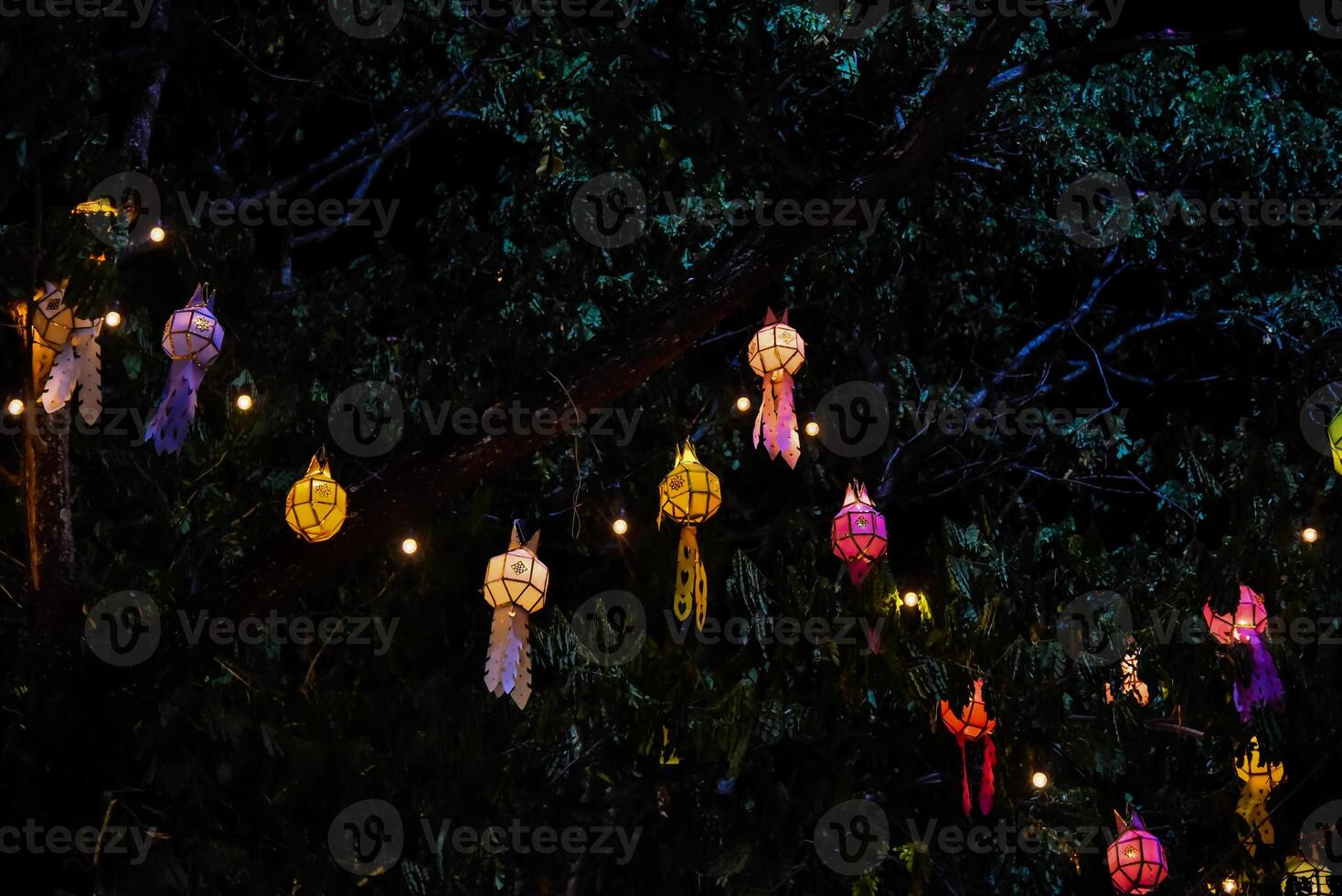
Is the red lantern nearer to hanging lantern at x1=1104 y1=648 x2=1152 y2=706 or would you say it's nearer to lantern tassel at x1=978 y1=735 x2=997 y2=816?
hanging lantern at x1=1104 y1=648 x2=1152 y2=706

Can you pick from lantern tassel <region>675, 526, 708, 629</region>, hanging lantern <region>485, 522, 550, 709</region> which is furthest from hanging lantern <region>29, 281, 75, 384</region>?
lantern tassel <region>675, 526, 708, 629</region>

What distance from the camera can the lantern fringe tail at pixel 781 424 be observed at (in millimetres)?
4637

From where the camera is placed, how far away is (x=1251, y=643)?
20.0ft

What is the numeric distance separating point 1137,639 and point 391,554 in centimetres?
372

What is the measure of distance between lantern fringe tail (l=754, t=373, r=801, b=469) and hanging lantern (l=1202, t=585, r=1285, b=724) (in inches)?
98.6

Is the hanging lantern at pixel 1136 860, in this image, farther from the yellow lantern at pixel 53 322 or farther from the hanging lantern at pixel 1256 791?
the yellow lantern at pixel 53 322

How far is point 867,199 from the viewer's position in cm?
449

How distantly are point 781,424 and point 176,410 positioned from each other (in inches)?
A: 78.3

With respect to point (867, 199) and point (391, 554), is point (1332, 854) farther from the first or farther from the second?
point (391, 554)

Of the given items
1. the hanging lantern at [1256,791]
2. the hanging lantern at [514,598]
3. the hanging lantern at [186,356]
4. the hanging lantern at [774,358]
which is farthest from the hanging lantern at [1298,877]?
the hanging lantern at [186,356]

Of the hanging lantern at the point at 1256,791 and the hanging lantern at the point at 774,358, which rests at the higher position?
the hanging lantern at the point at 774,358

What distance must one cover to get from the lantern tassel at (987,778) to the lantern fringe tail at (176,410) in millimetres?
3576

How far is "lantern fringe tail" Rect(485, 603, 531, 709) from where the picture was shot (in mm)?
4207

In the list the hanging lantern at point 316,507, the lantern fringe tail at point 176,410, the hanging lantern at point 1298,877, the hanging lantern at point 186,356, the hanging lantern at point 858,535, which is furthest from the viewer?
the hanging lantern at point 1298,877
